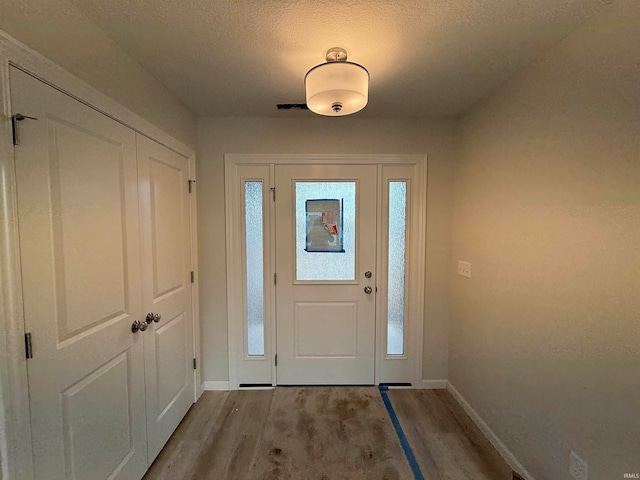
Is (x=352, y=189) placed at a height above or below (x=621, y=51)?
below

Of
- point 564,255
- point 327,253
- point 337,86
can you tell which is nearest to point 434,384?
point 327,253

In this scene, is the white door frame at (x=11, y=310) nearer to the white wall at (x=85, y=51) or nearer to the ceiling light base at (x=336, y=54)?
the white wall at (x=85, y=51)

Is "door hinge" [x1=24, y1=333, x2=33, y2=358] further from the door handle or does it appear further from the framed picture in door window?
the framed picture in door window

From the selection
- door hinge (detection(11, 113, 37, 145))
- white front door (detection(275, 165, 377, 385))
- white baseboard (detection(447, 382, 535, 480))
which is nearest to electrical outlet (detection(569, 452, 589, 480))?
white baseboard (detection(447, 382, 535, 480))

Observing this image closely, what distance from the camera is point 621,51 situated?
1100 millimetres

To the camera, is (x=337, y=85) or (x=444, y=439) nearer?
(x=337, y=85)

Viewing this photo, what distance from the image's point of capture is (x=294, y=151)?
7.72 ft

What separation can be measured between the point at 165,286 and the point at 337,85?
5.37 ft

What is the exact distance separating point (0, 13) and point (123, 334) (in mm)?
1364

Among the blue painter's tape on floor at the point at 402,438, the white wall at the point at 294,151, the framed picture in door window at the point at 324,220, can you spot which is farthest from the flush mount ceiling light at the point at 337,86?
the blue painter's tape on floor at the point at 402,438

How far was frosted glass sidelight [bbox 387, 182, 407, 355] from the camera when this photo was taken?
243 centimetres

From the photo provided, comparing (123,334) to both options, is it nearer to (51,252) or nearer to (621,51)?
(51,252)

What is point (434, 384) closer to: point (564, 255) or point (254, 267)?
point (564, 255)

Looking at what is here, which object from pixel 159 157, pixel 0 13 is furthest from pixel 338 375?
pixel 0 13
